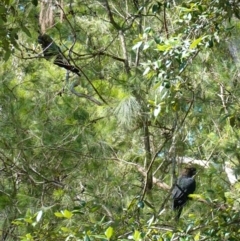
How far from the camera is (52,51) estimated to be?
A: 2.99 metres

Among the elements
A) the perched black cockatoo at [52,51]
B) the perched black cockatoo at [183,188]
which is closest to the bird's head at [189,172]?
the perched black cockatoo at [183,188]

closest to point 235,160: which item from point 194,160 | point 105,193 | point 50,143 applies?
point 194,160

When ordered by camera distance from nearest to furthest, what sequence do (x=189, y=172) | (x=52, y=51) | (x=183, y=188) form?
(x=52, y=51) < (x=183, y=188) < (x=189, y=172)

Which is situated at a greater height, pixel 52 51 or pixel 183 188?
pixel 52 51

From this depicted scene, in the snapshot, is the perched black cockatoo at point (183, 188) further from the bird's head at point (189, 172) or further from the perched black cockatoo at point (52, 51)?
the perched black cockatoo at point (52, 51)

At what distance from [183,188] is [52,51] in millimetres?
993

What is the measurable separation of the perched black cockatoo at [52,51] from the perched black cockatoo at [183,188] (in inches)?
32.5

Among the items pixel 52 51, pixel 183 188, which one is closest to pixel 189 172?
pixel 183 188

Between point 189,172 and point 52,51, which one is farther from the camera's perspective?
point 189,172

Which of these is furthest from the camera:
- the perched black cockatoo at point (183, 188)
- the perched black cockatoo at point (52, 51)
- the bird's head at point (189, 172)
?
the bird's head at point (189, 172)

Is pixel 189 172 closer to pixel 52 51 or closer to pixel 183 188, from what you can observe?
pixel 183 188

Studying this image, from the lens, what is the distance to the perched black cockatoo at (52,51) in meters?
2.96

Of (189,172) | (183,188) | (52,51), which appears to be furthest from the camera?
(189,172)

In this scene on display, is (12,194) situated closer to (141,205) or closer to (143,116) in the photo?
(143,116)
